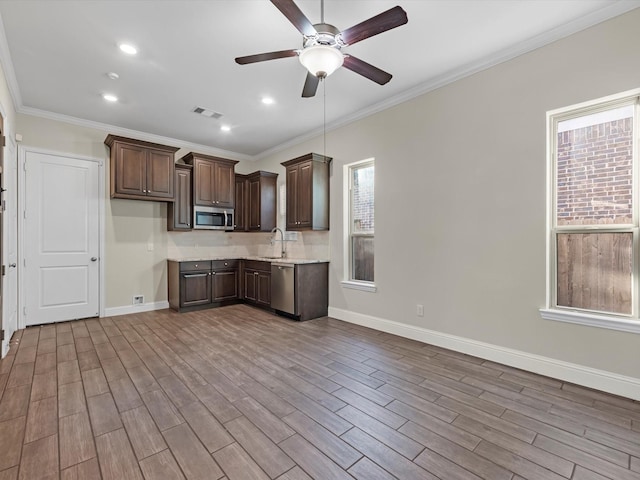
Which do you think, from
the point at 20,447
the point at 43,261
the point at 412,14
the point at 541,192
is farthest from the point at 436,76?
the point at 43,261

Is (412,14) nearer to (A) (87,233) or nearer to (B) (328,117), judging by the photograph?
(B) (328,117)

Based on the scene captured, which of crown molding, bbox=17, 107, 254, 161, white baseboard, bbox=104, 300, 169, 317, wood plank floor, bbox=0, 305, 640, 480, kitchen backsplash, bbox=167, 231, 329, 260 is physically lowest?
wood plank floor, bbox=0, 305, 640, 480

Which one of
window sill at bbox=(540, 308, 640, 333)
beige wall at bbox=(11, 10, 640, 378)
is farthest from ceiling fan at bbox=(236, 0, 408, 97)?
window sill at bbox=(540, 308, 640, 333)

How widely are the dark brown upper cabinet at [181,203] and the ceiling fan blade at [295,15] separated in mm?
4078

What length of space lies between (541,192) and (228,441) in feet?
10.6

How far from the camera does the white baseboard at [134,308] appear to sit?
4.93 metres

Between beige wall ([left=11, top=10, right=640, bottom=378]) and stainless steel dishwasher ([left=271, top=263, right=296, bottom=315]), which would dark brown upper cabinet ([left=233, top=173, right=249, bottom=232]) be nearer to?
stainless steel dishwasher ([left=271, top=263, right=296, bottom=315])

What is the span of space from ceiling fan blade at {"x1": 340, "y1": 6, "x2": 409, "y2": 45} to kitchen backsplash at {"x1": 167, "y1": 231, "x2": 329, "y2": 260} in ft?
10.7

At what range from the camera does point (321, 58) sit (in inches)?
84.4

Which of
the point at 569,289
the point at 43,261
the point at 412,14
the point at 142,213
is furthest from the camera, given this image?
the point at 142,213

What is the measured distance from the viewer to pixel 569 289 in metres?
2.77

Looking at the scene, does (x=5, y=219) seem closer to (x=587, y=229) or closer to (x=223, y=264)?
(x=223, y=264)

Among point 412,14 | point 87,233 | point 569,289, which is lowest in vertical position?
point 569,289

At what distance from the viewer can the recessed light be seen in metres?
2.90
